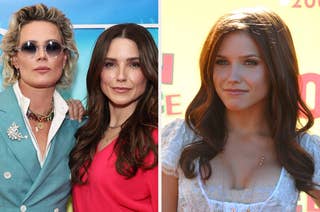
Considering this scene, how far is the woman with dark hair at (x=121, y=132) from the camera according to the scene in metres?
2.26

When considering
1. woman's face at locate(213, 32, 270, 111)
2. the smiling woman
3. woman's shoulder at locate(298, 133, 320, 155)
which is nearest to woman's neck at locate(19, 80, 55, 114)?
the smiling woman

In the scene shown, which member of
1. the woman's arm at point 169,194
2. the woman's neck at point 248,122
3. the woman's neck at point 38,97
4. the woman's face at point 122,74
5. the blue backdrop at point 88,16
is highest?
Result: the blue backdrop at point 88,16

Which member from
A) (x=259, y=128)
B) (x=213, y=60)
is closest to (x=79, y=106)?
(x=213, y=60)

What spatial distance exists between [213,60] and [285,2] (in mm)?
380

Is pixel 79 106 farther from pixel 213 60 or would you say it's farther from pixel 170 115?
pixel 213 60

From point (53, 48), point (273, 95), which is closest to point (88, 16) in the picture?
point (53, 48)

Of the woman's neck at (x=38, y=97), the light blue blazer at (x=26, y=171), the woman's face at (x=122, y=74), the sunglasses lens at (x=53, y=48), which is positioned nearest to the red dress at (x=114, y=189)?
the light blue blazer at (x=26, y=171)

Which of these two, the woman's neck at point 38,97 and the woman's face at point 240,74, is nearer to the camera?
the woman's face at point 240,74

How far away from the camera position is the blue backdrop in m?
2.31

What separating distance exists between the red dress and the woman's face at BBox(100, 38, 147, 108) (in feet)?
0.68

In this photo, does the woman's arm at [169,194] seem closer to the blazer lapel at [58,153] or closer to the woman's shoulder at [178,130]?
the woman's shoulder at [178,130]

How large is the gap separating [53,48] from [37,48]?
7cm

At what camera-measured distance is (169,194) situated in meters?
2.26

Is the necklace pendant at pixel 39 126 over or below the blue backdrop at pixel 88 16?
below
